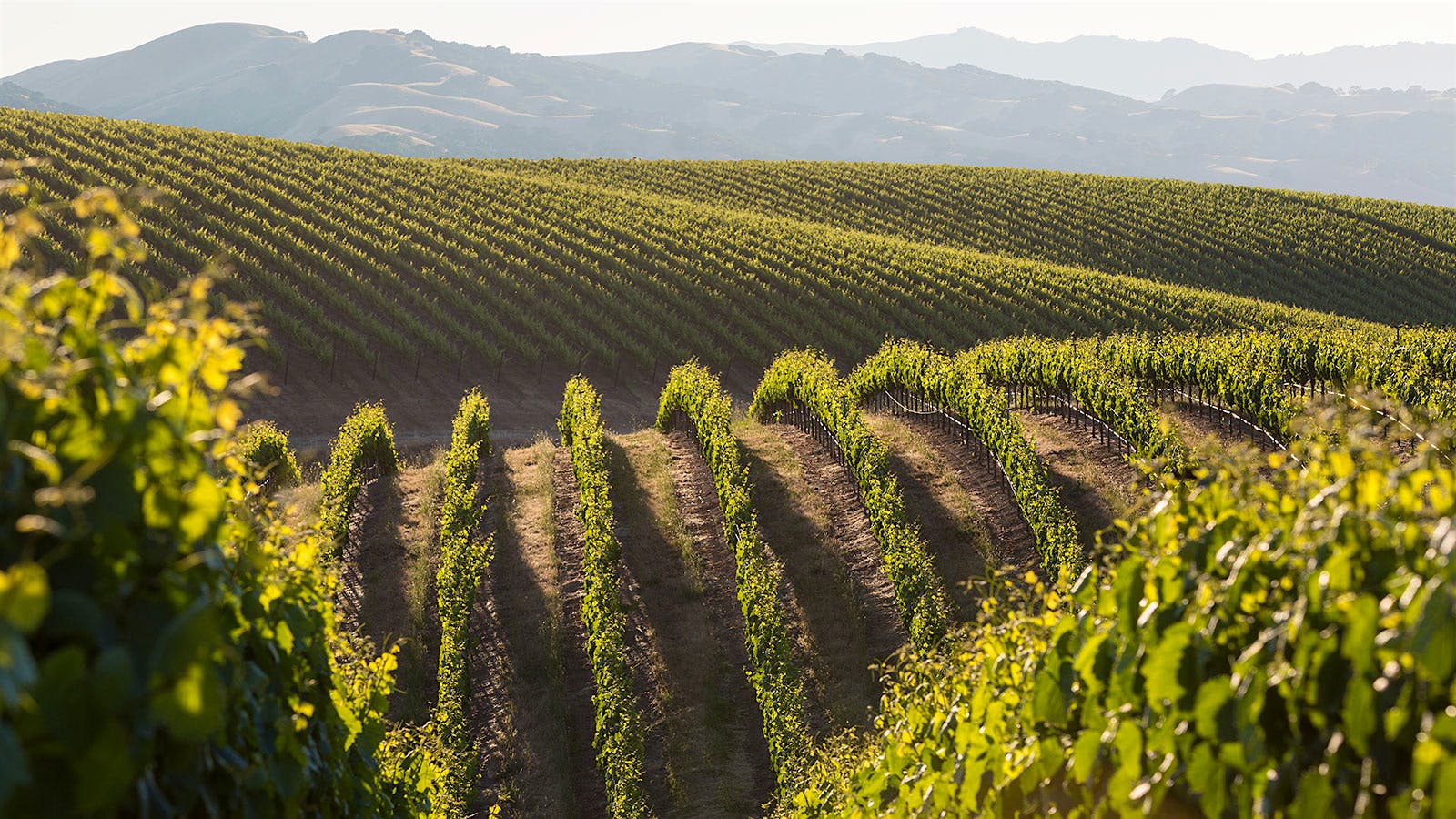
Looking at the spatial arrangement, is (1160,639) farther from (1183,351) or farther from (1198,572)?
(1183,351)

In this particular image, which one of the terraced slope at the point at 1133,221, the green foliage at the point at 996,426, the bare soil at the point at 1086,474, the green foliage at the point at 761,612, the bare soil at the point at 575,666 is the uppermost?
the terraced slope at the point at 1133,221

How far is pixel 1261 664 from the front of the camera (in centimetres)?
282

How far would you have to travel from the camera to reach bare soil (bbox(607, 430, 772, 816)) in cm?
1134

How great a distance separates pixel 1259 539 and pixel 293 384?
2916 centimetres

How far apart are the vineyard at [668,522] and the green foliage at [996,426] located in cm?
10

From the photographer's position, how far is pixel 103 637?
220cm

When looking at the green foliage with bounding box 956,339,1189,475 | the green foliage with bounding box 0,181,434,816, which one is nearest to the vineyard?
the green foliage with bounding box 0,181,434,816

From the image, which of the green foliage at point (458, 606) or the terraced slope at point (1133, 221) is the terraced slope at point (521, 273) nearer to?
the terraced slope at point (1133, 221)

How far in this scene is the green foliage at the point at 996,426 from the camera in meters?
13.5

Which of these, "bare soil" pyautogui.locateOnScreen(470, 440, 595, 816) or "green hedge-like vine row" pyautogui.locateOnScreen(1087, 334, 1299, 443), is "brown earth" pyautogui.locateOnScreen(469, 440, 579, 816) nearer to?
"bare soil" pyautogui.locateOnScreen(470, 440, 595, 816)

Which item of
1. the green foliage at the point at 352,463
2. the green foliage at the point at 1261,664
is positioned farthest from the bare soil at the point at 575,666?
the green foliage at the point at 1261,664

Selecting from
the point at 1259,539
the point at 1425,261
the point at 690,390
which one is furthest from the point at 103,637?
the point at 1425,261

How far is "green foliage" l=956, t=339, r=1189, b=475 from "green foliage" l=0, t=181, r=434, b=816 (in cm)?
1205

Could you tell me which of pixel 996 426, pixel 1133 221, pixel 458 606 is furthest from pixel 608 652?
pixel 1133 221
